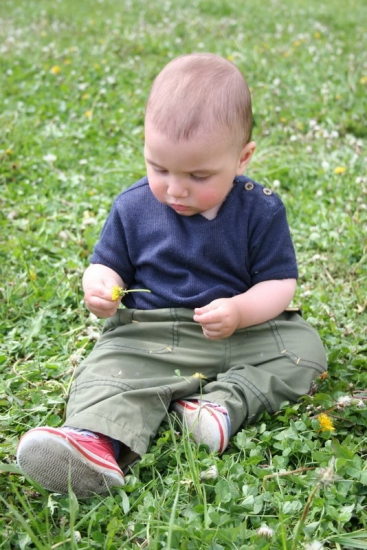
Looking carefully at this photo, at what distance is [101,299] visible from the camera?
7.59 feet

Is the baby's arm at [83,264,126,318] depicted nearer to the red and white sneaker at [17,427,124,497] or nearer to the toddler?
the toddler

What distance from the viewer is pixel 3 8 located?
332 inches

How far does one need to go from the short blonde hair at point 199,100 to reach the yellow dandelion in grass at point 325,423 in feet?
2.90

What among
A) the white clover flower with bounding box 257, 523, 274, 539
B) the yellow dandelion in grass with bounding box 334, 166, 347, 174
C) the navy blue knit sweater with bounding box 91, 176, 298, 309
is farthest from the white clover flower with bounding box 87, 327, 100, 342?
the yellow dandelion in grass with bounding box 334, 166, 347, 174

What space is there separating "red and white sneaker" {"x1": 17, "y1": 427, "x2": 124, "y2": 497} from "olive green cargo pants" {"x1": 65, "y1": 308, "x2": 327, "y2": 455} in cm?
13

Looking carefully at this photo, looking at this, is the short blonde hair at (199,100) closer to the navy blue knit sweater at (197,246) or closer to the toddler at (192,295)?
the toddler at (192,295)

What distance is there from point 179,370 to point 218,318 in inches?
9.0

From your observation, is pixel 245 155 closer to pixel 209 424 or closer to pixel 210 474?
pixel 209 424

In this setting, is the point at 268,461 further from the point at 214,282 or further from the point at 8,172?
the point at 8,172

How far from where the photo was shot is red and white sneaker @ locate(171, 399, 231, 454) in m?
2.12

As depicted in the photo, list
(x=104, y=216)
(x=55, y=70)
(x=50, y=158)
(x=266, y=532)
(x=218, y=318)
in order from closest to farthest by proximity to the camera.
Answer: (x=266, y=532) → (x=218, y=318) → (x=104, y=216) → (x=50, y=158) → (x=55, y=70)

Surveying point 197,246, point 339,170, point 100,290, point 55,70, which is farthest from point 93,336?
point 55,70

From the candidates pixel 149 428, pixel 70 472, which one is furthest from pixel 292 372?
pixel 70 472

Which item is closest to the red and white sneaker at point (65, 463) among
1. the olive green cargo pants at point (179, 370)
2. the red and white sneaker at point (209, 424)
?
the olive green cargo pants at point (179, 370)
